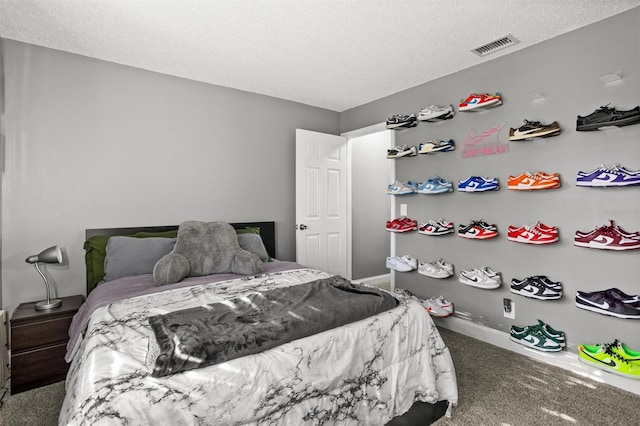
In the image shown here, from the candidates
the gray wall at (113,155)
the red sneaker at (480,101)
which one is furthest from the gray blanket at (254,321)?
the red sneaker at (480,101)

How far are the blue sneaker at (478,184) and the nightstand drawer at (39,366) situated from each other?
11.3 ft

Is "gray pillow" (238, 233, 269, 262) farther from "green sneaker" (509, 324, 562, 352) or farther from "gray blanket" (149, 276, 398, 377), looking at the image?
"green sneaker" (509, 324, 562, 352)

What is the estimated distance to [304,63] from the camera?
3.02 m

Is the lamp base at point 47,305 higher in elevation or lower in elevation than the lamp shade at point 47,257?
lower

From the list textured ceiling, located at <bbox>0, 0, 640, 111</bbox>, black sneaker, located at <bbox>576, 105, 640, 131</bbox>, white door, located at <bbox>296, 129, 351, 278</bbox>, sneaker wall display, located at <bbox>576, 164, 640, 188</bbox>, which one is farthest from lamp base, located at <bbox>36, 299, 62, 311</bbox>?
black sneaker, located at <bbox>576, 105, 640, 131</bbox>

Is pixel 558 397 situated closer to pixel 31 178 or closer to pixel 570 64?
pixel 570 64

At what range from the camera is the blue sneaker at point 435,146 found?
3.26 m

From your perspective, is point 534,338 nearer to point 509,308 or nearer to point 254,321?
point 509,308

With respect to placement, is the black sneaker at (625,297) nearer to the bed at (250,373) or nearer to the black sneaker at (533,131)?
the black sneaker at (533,131)

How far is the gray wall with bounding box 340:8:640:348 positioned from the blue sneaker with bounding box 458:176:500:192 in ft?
0.36

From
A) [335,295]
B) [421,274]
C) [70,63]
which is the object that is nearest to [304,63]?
[70,63]

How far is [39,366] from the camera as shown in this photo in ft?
7.33

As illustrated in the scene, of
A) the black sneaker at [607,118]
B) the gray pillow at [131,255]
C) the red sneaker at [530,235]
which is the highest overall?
the black sneaker at [607,118]

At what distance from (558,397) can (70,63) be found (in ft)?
14.6
